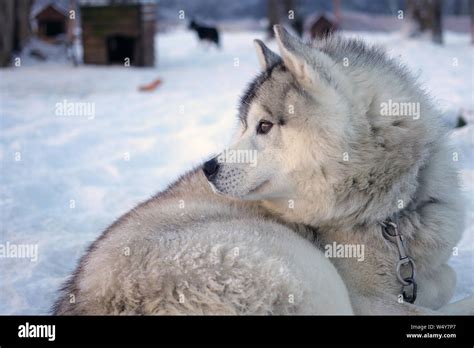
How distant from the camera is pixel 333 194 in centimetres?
295

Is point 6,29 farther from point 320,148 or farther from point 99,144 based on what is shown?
point 320,148

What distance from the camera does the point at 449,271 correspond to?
3.13m

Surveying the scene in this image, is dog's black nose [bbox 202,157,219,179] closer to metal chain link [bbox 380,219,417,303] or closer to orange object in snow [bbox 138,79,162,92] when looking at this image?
metal chain link [bbox 380,219,417,303]

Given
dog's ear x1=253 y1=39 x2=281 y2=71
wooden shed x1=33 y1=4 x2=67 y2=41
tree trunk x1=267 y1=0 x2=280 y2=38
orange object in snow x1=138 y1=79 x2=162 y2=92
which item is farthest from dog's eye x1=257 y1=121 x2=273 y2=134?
wooden shed x1=33 y1=4 x2=67 y2=41

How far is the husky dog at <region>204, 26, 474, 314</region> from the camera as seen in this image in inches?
112

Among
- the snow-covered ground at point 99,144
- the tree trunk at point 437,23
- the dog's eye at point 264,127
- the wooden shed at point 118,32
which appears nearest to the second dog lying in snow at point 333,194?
the dog's eye at point 264,127

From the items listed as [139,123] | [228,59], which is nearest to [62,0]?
[228,59]

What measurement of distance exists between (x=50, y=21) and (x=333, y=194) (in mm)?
18528

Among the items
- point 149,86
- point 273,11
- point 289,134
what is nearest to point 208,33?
point 273,11

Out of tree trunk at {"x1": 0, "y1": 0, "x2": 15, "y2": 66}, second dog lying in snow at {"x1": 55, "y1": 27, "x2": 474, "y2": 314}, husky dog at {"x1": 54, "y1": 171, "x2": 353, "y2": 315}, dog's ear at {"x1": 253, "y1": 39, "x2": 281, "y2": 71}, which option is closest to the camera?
husky dog at {"x1": 54, "y1": 171, "x2": 353, "y2": 315}

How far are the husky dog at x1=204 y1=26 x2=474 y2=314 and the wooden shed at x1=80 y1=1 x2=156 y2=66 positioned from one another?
37.5 feet

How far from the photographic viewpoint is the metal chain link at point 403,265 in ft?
9.33

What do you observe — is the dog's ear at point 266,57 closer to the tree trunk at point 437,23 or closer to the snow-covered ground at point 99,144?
the snow-covered ground at point 99,144
